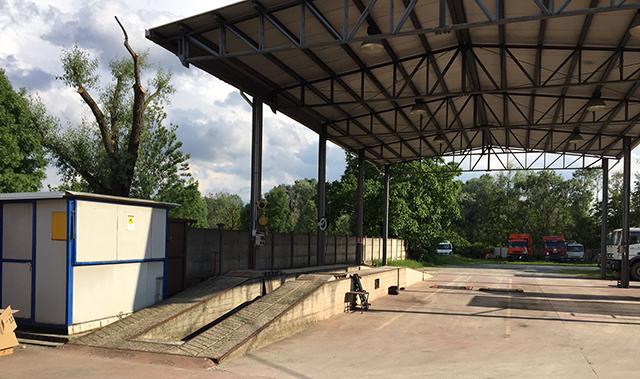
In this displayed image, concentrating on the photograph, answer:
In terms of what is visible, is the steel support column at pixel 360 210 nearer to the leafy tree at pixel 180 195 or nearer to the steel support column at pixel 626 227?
the steel support column at pixel 626 227

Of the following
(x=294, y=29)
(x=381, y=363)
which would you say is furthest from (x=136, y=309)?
(x=294, y=29)

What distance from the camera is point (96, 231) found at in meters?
10.4

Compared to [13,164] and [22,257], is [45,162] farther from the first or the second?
[22,257]

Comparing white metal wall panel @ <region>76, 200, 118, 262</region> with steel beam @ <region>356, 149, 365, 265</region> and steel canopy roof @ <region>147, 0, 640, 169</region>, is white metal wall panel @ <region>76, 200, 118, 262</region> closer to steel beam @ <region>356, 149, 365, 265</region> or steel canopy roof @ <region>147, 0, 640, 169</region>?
steel canopy roof @ <region>147, 0, 640, 169</region>

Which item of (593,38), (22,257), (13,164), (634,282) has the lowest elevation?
(634,282)

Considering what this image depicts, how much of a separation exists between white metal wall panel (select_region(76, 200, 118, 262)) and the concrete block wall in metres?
3.57

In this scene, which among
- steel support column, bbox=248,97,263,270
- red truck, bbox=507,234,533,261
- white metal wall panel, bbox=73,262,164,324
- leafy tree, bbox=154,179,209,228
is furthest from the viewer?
red truck, bbox=507,234,533,261

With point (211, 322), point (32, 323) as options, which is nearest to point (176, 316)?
point (211, 322)

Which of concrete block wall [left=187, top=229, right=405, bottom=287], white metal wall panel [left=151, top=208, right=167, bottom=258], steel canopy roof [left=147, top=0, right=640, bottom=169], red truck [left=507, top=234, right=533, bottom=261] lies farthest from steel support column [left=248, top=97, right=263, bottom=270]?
red truck [left=507, top=234, right=533, bottom=261]

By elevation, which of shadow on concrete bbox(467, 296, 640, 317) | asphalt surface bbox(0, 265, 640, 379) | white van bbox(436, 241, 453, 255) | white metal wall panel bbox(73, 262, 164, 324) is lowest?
white van bbox(436, 241, 453, 255)

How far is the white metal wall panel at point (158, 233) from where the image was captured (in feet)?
39.8

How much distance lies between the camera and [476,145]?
2920 centimetres

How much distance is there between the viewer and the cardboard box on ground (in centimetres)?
866

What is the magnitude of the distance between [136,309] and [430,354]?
21.7ft
